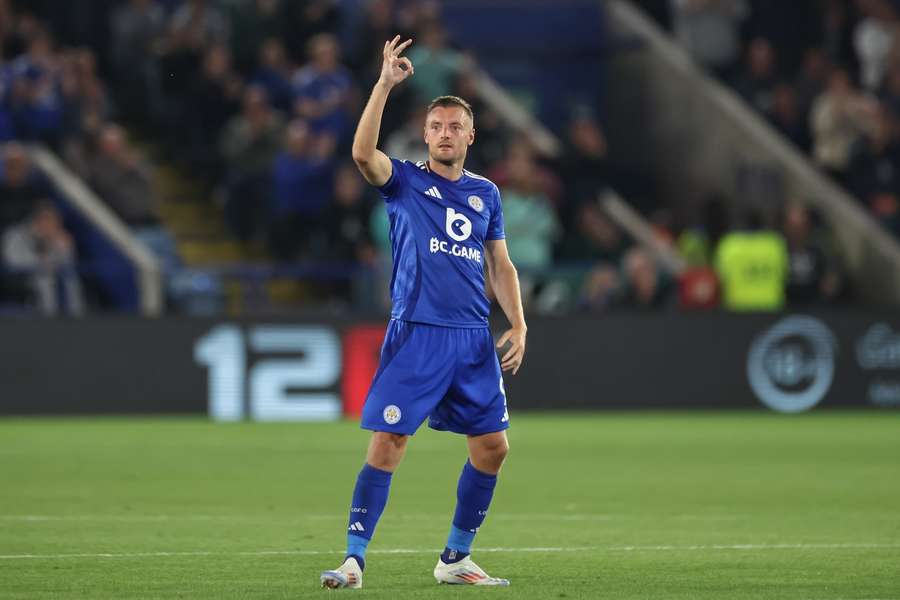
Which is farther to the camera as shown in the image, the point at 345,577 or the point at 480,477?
the point at 480,477

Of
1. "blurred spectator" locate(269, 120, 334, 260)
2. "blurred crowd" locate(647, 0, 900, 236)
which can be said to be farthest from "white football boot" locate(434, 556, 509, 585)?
"blurred crowd" locate(647, 0, 900, 236)

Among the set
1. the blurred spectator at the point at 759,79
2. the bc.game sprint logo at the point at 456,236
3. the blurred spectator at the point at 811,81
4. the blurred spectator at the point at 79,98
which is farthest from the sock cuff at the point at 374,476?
the blurred spectator at the point at 811,81

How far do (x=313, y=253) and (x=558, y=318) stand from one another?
3124mm

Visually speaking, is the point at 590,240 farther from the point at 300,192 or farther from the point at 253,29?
Result: the point at 253,29

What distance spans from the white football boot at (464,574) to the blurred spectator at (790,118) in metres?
18.4

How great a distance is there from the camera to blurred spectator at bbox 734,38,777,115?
25.8 metres

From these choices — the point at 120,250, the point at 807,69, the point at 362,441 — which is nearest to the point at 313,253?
the point at 120,250

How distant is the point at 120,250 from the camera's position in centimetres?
2069

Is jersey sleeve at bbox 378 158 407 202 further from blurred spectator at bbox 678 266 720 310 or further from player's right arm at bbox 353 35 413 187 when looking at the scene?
blurred spectator at bbox 678 266 720 310

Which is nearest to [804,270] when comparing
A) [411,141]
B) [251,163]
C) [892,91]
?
[892,91]

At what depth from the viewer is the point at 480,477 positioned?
27.8ft

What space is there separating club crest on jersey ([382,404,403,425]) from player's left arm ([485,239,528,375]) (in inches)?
23.4

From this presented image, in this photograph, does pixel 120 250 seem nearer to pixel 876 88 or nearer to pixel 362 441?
pixel 362 441

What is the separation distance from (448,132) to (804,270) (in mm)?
14684
